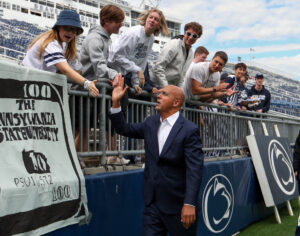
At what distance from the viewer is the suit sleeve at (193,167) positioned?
3.21 m

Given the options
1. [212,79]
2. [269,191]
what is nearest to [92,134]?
[212,79]

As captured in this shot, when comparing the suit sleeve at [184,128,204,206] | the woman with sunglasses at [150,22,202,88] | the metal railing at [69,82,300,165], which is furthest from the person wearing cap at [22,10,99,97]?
the woman with sunglasses at [150,22,202,88]

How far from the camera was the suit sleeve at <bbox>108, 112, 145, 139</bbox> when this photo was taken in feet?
11.7

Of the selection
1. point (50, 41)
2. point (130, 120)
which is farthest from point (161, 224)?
point (50, 41)

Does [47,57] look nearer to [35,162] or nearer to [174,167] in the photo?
[35,162]

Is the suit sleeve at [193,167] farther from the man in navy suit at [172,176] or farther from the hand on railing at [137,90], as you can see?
the hand on railing at [137,90]

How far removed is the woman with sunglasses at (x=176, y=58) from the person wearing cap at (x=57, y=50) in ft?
6.78

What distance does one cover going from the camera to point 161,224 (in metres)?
3.38

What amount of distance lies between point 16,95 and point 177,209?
155cm

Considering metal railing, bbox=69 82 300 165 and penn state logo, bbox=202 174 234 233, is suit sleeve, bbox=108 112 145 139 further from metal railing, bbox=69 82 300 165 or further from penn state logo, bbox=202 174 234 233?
penn state logo, bbox=202 174 234 233

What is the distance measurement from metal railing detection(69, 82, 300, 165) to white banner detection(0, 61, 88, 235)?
1.24 feet

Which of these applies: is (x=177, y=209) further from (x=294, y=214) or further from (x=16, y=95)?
(x=294, y=214)

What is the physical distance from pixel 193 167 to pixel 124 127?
76cm

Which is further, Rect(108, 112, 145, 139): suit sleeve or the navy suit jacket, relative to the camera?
Rect(108, 112, 145, 139): suit sleeve
